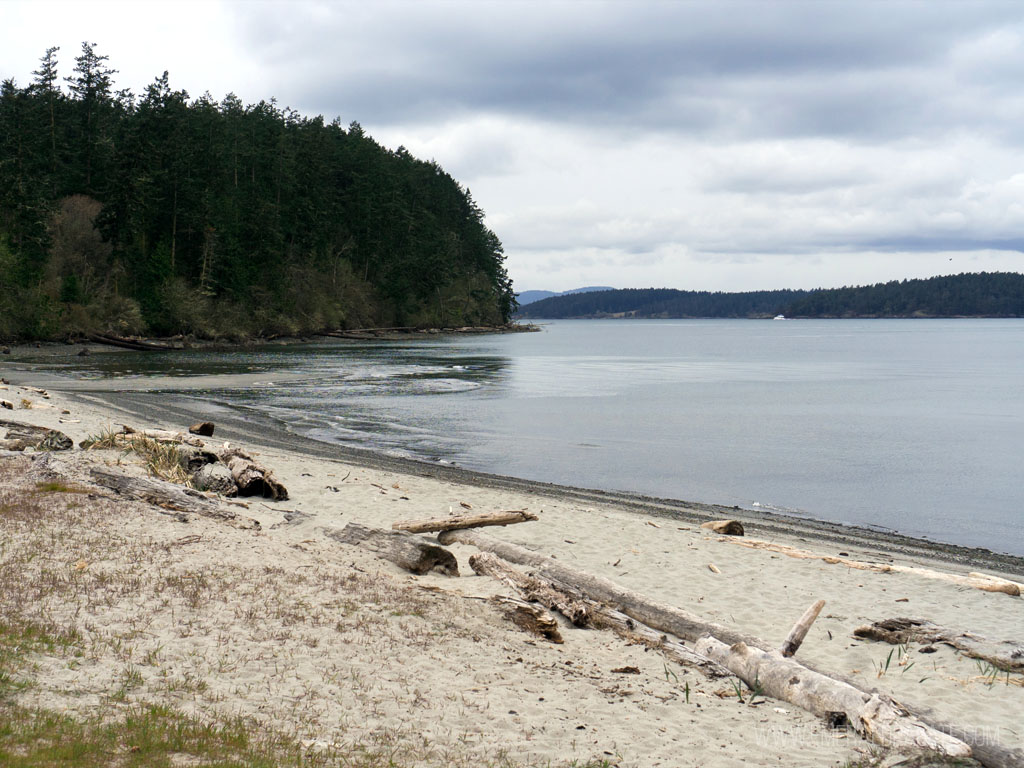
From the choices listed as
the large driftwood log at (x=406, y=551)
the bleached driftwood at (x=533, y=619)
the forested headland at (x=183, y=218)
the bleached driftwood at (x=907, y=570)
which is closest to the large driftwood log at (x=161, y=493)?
the large driftwood log at (x=406, y=551)

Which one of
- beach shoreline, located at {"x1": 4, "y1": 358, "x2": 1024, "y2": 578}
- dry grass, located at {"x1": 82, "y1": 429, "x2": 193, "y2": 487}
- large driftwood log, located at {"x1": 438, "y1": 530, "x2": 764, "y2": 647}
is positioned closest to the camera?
large driftwood log, located at {"x1": 438, "y1": 530, "x2": 764, "y2": 647}

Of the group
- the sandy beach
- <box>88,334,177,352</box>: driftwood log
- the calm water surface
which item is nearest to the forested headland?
<box>88,334,177,352</box>: driftwood log

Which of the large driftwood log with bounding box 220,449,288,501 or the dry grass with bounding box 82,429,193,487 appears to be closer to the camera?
the dry grass with bounding box 82,429,193,487

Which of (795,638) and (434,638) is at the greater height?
(795,638)

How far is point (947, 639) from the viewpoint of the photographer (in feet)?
28.5

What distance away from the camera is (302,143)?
90.6 metres

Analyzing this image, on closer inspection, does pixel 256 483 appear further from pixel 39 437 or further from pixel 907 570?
pixel 907 570

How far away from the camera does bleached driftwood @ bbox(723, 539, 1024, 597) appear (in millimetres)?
11211

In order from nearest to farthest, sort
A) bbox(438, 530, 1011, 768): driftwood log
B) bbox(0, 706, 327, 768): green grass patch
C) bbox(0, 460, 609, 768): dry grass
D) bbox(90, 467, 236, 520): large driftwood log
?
1. bbox(0, 706, 327, 768): green grass patch
2. bbox(0, 460, 609, 768): dry grass
3. bbox(438, 530, 1011, 768): driftwood log
4. bbox(90, 467, 236, 520): large driftwood log

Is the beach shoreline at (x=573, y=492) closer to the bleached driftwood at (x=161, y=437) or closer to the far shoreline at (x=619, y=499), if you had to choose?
the far shoreline at (x=619, y=499)

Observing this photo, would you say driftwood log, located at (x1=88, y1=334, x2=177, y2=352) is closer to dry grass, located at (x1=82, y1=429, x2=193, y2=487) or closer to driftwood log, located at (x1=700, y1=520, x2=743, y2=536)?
dry grass, located at (x1=82, y1=429, x2=193, y2=487)

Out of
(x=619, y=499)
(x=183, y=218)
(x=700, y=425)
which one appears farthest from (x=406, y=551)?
(x=183, y=218)

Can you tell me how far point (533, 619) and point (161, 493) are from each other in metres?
6.26

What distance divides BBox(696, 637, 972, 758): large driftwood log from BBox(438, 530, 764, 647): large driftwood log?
27cm
